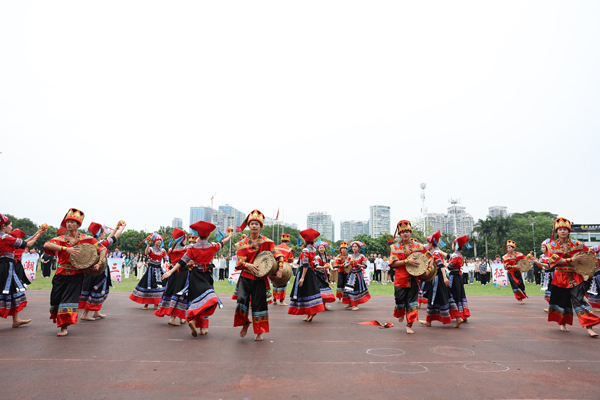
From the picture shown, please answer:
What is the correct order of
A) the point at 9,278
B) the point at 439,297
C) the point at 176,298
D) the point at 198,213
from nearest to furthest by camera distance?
the point at 9,278, the point at 176,298, the point at 439,297, the point at 198,213

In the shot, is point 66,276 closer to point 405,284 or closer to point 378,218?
point 405,284

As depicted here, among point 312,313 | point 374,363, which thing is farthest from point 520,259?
point 374,363

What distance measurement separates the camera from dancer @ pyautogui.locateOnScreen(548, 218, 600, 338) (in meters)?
7.34

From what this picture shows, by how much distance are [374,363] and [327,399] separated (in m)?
1.53

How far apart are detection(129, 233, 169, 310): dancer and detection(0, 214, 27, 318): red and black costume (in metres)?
3.07

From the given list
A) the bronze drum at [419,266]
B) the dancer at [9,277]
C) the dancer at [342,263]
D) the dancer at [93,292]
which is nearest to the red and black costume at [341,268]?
the dancer at [342,263]

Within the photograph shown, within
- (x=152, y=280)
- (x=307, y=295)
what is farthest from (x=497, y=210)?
(x=152, y=280)

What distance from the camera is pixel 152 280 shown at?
34.7 ft

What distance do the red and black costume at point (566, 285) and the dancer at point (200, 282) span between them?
6.34 m

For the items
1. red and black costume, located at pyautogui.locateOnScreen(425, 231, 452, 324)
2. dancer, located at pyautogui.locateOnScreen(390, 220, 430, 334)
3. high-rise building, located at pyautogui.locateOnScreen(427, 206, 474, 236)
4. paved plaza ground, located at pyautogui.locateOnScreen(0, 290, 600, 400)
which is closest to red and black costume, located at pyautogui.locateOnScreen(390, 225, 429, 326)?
dancer, located at pyautogui.locateOnScreen(390, 220, 430, 334)

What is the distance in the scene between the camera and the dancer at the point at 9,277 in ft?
24.3

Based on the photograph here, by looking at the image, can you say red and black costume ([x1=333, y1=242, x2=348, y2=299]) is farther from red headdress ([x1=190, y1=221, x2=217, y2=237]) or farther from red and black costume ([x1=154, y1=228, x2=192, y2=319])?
red headdress ([x1=190, y1=221, x2=217, y2=237])

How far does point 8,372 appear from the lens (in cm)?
455

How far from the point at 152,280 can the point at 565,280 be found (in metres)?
9.59
